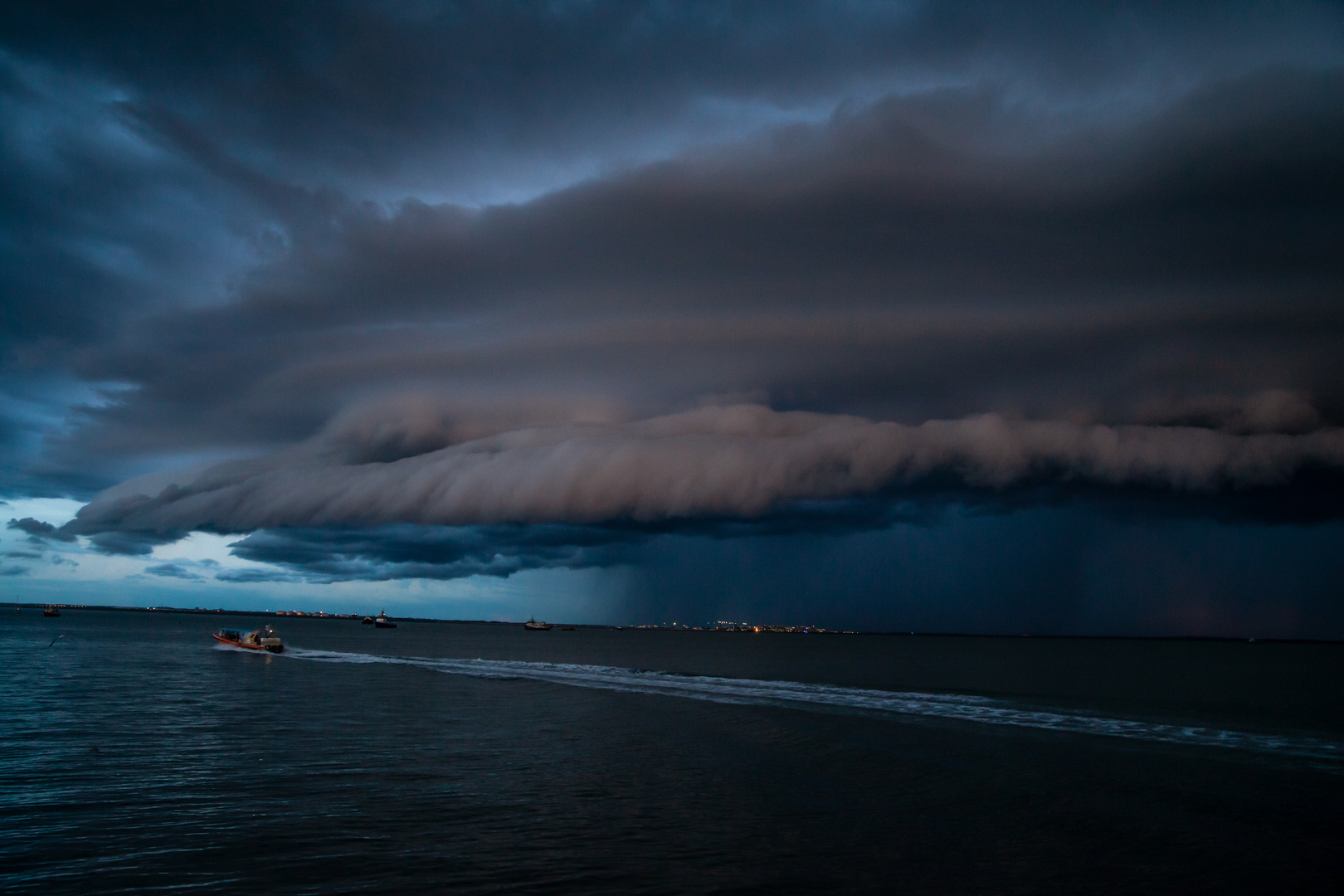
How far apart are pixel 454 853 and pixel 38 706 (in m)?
50.0

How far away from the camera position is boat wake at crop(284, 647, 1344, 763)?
50.8m

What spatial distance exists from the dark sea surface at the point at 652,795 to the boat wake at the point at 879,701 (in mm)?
579

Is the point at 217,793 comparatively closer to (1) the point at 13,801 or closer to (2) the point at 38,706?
(1) the point at 13,801

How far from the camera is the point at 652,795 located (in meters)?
33.8

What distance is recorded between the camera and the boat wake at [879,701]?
50.8m

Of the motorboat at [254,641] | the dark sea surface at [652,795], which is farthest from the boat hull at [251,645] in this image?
the dark sea surface at [652,795]

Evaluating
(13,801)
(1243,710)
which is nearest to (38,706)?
(13,801)

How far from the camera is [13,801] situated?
1166 inches

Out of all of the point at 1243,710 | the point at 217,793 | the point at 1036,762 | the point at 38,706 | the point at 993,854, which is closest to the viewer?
the point at 993,854

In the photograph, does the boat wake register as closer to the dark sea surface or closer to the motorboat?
the dark sea surface

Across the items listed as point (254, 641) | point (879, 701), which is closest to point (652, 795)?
point (879, 701)

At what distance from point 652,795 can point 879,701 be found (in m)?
42.5

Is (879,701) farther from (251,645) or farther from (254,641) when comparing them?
(254,641)

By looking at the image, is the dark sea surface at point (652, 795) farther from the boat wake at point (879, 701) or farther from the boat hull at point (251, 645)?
the boat hull at point (251, 645)
